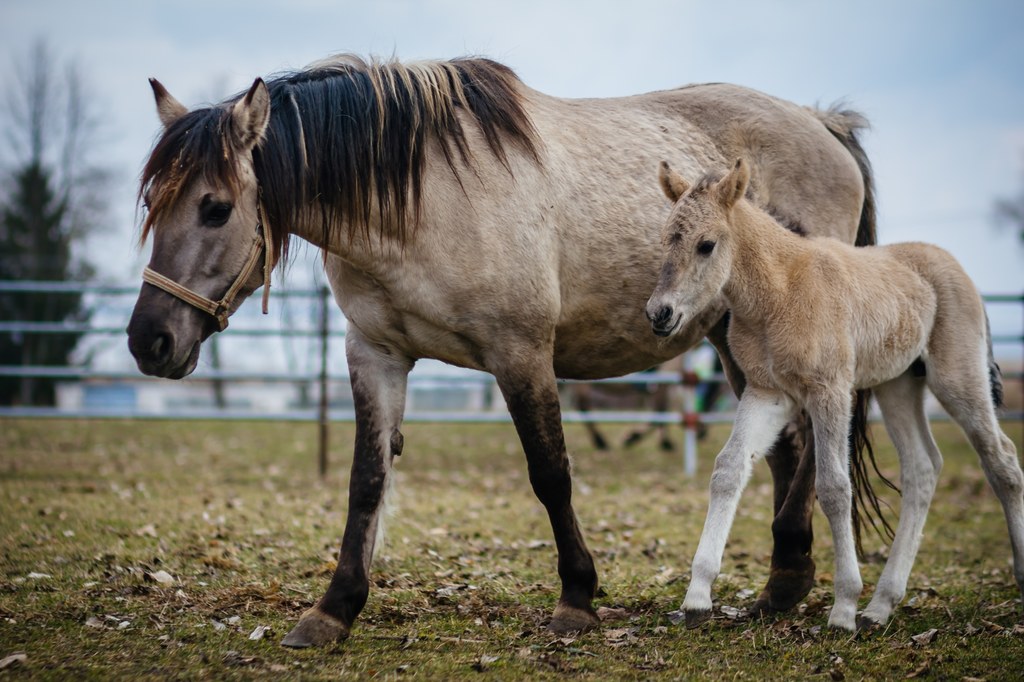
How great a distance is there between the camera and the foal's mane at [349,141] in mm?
3498

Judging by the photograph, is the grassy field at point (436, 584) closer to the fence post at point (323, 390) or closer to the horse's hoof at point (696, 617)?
the horse's hoof at point (696, 617)

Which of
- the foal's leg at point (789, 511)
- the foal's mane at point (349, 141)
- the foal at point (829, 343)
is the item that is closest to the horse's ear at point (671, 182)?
the foal at point (829, 343)

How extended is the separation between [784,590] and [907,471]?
2.78ft

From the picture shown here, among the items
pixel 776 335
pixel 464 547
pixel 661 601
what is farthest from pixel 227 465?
pixel 776 335

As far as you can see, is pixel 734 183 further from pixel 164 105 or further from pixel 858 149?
pixel 164 105

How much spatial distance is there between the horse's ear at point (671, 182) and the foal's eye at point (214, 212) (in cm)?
188

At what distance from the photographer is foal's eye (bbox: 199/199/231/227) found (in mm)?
3479

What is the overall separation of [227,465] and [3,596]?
A: 6.61 m

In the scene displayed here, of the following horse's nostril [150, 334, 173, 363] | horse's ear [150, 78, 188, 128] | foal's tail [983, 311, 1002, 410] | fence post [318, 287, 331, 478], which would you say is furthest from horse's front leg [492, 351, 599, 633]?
fence post [318, 287, 331, 478]

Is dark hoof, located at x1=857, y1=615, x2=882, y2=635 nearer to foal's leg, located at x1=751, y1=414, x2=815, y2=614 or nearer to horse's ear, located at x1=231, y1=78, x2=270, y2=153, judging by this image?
foal's leg, located at x1=751, y1=414, x2=815, y2=614

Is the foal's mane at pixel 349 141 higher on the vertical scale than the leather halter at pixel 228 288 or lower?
higher

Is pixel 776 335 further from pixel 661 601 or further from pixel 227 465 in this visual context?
pixel 227 465

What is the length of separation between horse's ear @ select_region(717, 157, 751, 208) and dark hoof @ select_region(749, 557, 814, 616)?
1.83m

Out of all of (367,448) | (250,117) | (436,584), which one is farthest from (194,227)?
(436,584)
